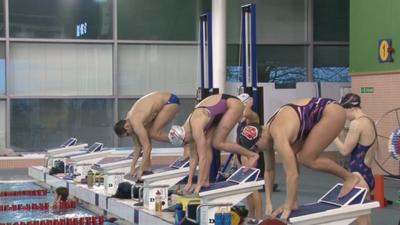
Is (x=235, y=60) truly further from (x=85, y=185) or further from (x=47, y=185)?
(x=85, y=185)

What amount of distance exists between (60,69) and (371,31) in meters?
7.59

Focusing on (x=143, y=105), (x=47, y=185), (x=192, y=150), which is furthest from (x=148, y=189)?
(x=47, y=185)

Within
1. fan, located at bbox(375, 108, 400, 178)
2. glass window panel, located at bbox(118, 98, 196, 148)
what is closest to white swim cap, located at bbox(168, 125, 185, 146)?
fan, located at bbox(375, 108, 400, 178)

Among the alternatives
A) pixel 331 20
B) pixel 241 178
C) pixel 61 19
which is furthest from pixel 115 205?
pixel 331 20

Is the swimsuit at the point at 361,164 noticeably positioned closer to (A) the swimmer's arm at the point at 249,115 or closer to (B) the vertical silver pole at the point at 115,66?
(A) the swimmer's arm at the point at 249,115

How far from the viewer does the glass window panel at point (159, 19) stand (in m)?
16.9

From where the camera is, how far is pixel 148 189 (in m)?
7.51

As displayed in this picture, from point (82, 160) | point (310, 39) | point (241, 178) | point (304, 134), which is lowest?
point (82, 160)

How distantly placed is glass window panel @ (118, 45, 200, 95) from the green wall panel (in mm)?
4705

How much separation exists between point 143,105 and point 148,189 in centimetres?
180

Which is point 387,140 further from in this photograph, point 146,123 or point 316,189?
point 146,123

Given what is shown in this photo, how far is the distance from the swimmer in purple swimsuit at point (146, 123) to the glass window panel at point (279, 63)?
26.9 feet

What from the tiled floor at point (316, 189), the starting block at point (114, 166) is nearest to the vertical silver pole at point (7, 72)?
the tiled floor at point (316, 189)

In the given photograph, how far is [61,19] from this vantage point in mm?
16594
